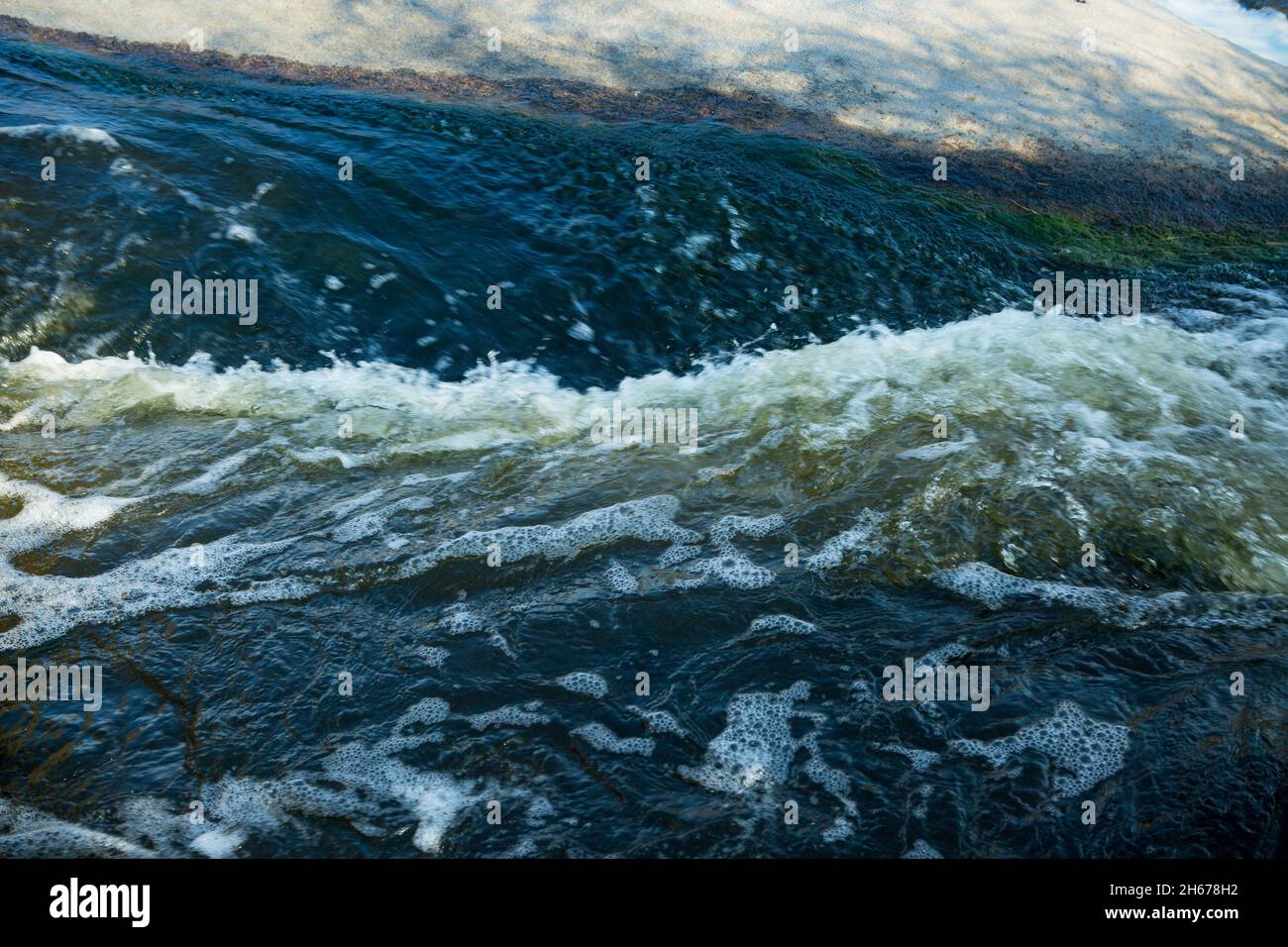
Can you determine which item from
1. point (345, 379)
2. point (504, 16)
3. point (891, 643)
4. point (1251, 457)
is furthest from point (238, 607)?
point (504, 16)

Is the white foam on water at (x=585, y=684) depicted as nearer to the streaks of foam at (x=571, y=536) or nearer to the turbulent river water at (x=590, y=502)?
the turbulent river water at (x=590, y=502)

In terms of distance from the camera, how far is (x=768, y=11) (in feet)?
42.1

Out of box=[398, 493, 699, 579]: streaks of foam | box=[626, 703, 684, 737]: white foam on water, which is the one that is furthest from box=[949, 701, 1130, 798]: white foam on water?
box=[398, 493, 699, 579]: streaks of foam

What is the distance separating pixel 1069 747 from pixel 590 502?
290cm

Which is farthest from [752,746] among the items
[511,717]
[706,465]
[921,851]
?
[706,465]

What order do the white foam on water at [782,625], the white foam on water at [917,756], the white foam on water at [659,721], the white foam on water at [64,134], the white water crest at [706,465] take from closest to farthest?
the white foam on water at [917,756], the white foam on water at [659,721], the white foam on water at [782,625], the white water crest at [706,465], the white foam on water at [64,134]

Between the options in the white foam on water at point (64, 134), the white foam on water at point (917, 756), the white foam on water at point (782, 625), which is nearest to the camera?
the white foam on water at point (917, 756)

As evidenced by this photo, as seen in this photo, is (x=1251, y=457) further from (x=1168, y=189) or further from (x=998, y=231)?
(x=1168, y=189)

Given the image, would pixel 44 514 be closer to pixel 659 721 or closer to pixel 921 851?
pixel 659 721

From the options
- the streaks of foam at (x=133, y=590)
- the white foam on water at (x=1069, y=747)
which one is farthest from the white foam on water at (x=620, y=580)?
the white foam on water at (x=1069, y=747)

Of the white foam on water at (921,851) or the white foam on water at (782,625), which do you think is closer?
the white foam on water at (921,851)

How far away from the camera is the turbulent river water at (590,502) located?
3916 mm

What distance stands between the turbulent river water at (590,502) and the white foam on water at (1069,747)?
2 cm

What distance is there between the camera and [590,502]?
5.86 meters
